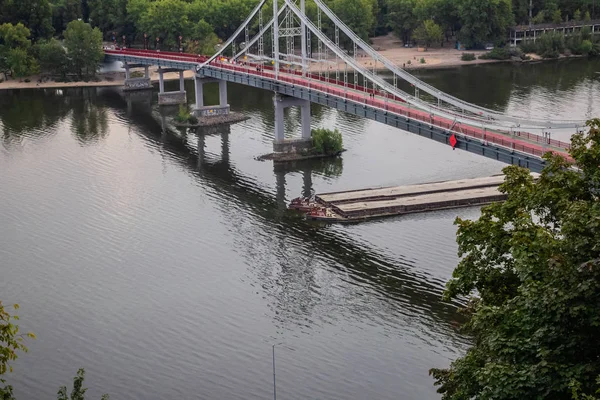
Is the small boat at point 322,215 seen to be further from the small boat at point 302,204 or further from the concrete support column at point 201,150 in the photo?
the concrete support column at point 201,150

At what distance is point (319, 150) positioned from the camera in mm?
87188

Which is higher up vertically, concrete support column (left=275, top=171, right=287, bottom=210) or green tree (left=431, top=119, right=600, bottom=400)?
green tree (left=431, top=119, right=600, bottom=400)

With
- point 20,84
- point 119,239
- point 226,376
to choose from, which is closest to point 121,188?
point 119,239

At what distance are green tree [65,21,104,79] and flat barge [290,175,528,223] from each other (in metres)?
72.1

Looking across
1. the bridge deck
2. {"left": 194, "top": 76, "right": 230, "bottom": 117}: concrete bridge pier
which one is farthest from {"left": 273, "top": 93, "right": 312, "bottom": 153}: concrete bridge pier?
{"left": 194, "top": 76, "right": 230, "bottom": 117}: concrete bridge pier

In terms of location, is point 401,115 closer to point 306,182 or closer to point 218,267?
point 306,182

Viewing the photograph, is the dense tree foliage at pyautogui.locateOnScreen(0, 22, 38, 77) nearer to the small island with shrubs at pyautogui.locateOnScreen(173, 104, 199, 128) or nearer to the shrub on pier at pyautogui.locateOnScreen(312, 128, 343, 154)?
the small island with shrubs at pyautogui.locateOnScreen(173, 104, 199, 128)

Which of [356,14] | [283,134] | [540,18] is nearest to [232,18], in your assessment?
[356,14]

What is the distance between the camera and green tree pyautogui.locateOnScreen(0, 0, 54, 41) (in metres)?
146

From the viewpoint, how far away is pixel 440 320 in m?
50.4

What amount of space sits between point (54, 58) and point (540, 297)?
116751mm

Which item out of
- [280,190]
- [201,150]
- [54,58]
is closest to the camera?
[280,190]

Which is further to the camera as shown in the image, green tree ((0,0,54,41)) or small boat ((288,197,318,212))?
green tree ((0,0,54,41))

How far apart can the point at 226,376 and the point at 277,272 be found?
1410 centimetres
